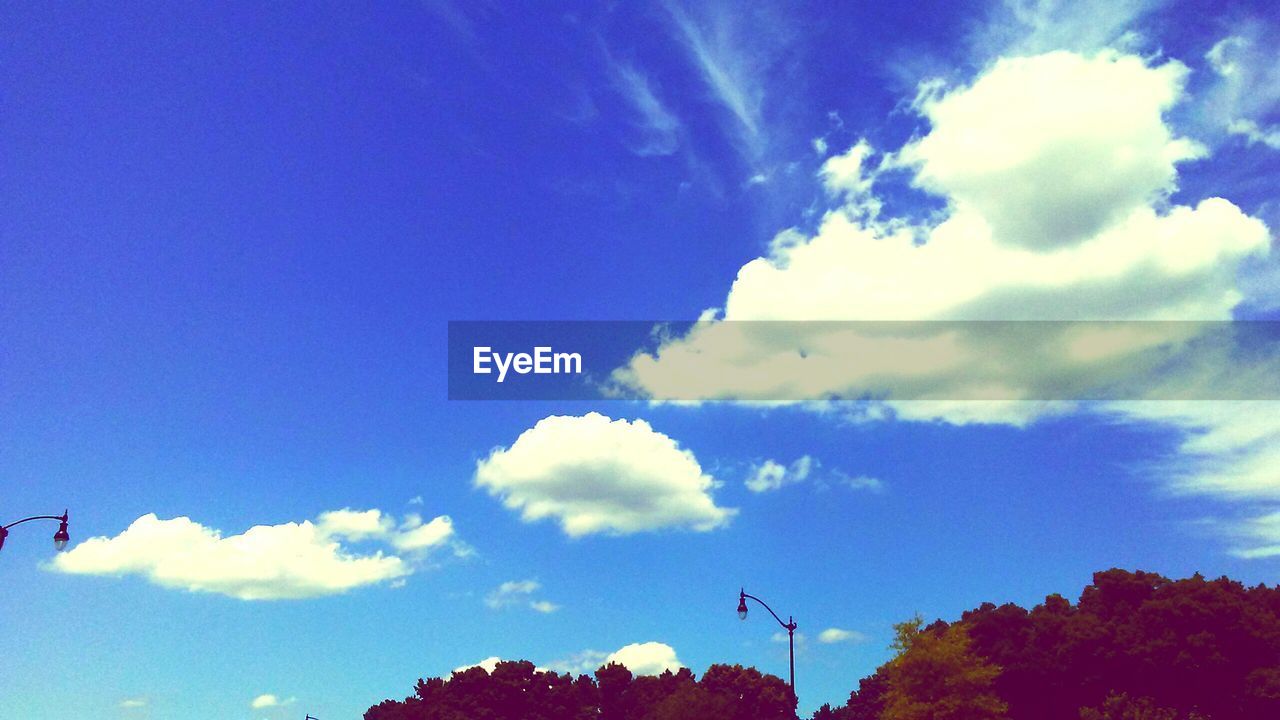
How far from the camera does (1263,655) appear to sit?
57.7 m

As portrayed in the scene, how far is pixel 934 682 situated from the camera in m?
53.5

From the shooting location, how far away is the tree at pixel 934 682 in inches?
2055

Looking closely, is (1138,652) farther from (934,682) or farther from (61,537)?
(61,537)

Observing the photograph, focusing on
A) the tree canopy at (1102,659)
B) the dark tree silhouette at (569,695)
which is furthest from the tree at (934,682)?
the dark tree silhouette at (569,695)

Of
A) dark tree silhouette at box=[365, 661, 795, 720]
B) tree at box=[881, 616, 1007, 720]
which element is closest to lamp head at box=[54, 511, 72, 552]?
tree at box=[881, 616, 1007, 720]

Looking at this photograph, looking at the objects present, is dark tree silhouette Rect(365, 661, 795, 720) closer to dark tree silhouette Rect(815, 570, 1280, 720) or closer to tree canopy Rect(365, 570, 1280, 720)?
tree canopy Rect(365, 570, 1280, 720)

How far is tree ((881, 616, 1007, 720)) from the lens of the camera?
171 ft

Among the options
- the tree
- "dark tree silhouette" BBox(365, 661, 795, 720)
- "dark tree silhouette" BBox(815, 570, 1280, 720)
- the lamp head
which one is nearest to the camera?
the lamp head

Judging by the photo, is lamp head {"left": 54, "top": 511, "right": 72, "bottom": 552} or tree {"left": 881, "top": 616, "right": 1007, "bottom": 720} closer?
lamp head {"left": 54, "top": 511, "right": 72, "bottom": 552}

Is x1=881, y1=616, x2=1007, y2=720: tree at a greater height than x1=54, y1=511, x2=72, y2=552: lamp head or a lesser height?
lesser

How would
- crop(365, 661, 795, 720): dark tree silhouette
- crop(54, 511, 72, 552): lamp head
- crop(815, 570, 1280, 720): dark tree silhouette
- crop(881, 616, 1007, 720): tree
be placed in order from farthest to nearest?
crop(365, 661, 795, 720): dark tree silhouette, crop(815, 570, 1280, 720): dark tree silhouette, crop(881, 616, 1007, 720): tree, crop(54, 511, 72, 552): lamp head

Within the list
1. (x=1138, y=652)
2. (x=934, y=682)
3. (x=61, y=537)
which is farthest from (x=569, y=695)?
(x=61, y=537)

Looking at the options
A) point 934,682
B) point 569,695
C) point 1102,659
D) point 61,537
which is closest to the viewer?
point 61,537

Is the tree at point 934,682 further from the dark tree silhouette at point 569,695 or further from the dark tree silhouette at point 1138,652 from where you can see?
the dark tree silhouette at point 569,695
